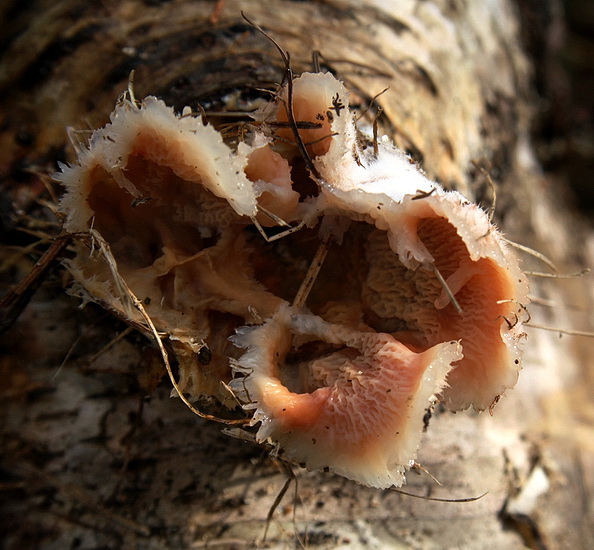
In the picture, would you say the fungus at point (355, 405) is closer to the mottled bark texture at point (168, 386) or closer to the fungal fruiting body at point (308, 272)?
the fungal fruiting body at point (308, 272)

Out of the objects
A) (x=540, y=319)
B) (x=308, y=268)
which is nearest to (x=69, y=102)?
(x=308, y=268)

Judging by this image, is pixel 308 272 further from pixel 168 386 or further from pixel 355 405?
pixel 168 386

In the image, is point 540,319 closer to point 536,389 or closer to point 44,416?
point 536,389

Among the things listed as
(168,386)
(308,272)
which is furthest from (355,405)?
(168,386)

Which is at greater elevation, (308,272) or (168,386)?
(308,272)

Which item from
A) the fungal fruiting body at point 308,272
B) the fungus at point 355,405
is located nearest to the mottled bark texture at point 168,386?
the fungal fruiting body at point 308,272

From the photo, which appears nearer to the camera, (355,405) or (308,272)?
(355,405)
